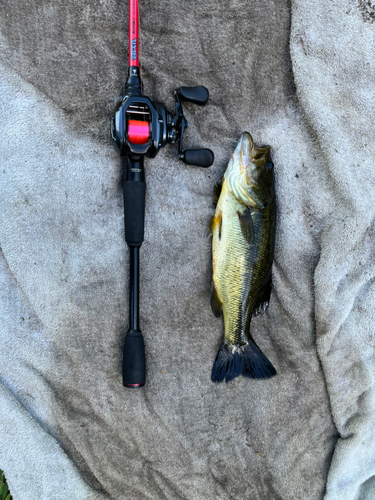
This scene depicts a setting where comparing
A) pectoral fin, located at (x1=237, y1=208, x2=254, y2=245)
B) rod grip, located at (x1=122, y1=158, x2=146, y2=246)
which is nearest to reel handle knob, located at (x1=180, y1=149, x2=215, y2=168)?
rod grip, located at (x1=122, y1=158, x2=146, y2=246)

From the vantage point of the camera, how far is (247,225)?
2119 millimetres

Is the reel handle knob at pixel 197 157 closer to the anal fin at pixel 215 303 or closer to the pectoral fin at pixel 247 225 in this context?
the pectoral fin at pixel 247 225

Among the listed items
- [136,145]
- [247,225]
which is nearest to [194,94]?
[136,145]

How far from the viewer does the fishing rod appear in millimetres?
1926

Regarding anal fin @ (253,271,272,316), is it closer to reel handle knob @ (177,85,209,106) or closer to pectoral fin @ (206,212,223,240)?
pectoral fin @ (206,212,223,240)

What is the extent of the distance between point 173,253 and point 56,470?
57.6 inches

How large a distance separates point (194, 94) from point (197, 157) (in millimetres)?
367

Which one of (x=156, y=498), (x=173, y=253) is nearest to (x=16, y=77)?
(x=173, y=253)

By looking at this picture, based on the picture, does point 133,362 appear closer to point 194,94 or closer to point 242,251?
point 242,251

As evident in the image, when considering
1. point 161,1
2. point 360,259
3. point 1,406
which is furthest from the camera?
point 360,259

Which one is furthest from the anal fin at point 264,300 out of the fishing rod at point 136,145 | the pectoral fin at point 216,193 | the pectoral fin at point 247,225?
the fishing rod at point 136,145

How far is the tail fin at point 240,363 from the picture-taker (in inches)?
87.7

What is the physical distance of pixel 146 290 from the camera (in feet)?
7.48

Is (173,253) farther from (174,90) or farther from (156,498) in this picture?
(156,498)
